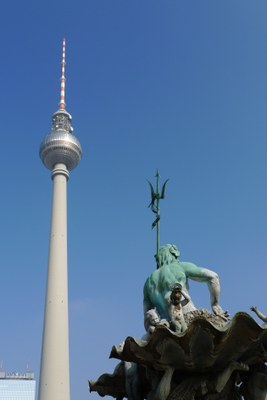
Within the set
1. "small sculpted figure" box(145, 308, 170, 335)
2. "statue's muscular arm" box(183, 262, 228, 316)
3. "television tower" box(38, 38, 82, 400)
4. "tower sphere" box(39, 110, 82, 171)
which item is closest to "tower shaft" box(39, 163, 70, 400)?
"television tower" box(38, 38, 82, 400)

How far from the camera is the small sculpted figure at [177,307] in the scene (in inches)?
379

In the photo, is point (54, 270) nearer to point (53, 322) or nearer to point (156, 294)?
point (53, 322)

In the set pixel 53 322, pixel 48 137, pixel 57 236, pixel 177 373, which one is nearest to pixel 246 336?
pixel 177 373

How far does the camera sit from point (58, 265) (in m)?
55.4

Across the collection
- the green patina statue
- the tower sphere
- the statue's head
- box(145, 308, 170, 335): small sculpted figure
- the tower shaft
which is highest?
the tower sphere

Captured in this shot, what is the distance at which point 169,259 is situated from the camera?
11922 mm

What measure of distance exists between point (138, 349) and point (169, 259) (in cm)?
306

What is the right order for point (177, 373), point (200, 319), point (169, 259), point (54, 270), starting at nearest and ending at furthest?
point (200, 319), point (177, 373), point (169, 259), point (54, 270)

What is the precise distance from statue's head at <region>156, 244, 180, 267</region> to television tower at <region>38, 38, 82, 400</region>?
40819mm

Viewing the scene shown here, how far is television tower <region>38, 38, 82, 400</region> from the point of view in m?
50.1

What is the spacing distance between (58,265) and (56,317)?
5.58m

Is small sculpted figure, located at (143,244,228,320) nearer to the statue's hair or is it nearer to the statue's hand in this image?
the statue's hand

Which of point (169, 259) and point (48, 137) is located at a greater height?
point (48, 137)

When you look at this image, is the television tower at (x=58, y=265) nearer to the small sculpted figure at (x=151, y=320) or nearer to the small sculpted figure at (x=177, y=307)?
the small sculpted figure at (x=151, y=320)
